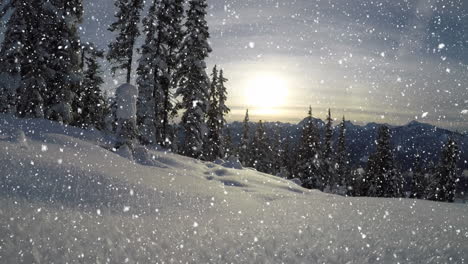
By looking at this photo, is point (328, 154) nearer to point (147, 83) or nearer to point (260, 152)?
point (260, 152)

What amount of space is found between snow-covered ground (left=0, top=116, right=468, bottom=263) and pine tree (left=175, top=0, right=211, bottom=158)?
78.7 ft

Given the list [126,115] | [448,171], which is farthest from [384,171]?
[126,115]

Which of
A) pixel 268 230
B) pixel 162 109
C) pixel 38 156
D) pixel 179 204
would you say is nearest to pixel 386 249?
pixel 268 230

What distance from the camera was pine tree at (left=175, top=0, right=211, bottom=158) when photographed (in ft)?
96.7

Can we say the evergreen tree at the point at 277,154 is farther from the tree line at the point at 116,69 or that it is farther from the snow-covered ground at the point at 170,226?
the snow-covered ground at the point at 170,226

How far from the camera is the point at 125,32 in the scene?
90.4 ft

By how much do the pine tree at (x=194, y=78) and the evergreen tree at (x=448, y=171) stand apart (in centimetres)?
3033

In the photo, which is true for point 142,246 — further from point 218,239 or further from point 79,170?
point 79,170

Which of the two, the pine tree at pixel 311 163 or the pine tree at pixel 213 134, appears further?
the pine tree at pixel 311 163

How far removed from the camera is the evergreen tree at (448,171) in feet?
133

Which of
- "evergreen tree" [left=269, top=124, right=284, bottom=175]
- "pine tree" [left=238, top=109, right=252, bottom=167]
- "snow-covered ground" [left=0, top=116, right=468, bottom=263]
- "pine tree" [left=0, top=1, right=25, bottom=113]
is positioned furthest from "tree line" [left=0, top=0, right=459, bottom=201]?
"evergreen tree" [left=269, top=124, right=284, bottom=175]

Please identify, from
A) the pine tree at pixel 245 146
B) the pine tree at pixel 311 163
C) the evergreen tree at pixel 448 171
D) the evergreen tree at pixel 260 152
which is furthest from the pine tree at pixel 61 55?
the pine tree at pixel 245 146

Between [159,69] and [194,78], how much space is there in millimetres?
3395

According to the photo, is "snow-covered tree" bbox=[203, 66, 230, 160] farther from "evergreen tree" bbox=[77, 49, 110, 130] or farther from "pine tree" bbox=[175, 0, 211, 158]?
"evergreen tree" bbox=[77, 49, 110, 130]
